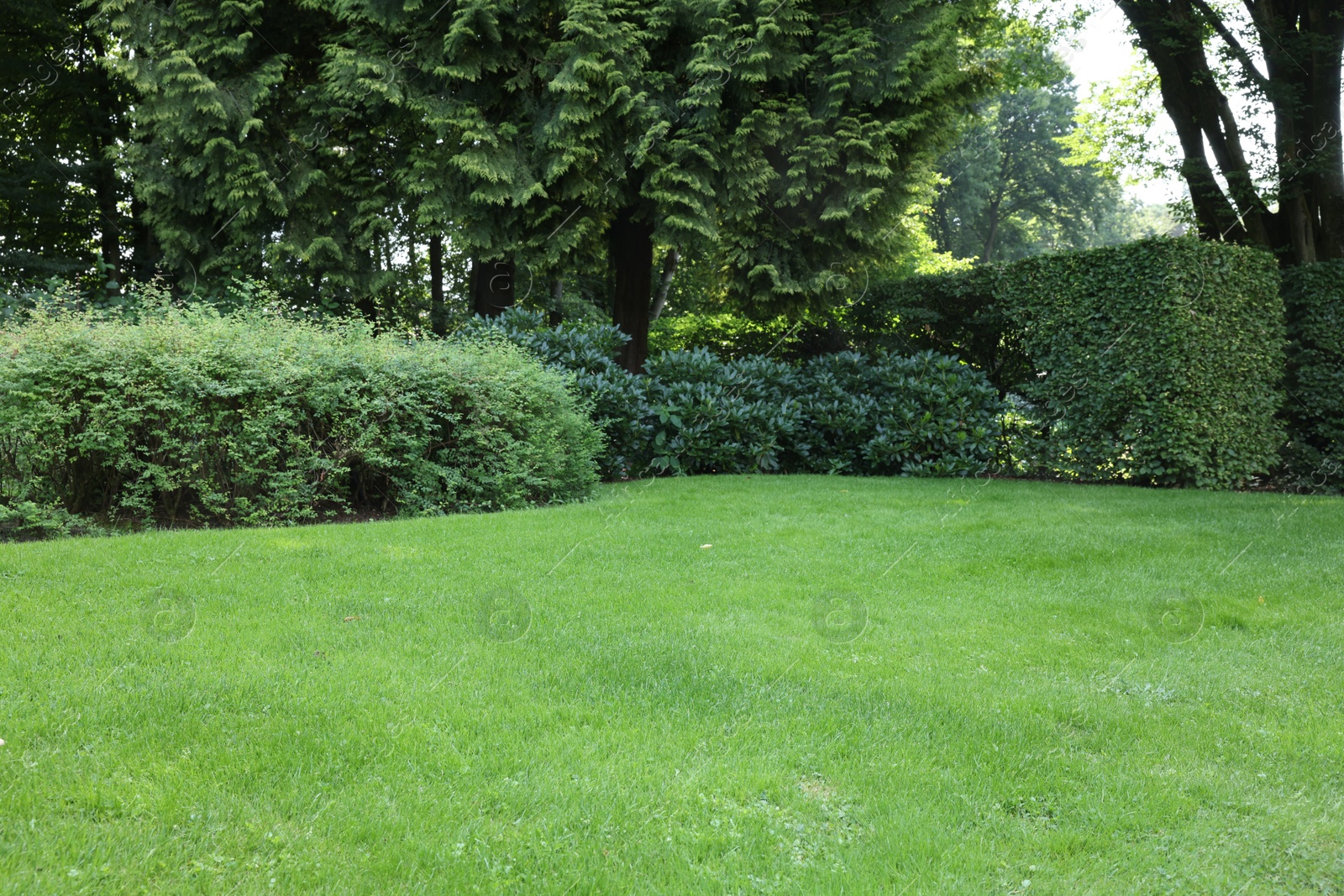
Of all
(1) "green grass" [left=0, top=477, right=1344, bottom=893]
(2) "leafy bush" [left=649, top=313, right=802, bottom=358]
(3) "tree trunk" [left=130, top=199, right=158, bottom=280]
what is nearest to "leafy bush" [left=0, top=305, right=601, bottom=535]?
(1) "green grass" [left=0, top=477, right=1344, bottom=893]

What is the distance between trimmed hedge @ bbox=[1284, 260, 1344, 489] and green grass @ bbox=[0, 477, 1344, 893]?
614 cm

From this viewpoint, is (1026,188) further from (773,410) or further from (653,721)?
(653,721)

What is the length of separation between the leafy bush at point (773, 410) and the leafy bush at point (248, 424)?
2311mm

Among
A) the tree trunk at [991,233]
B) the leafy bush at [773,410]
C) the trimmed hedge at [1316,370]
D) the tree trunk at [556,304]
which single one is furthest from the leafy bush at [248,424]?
the tree trunk at [991,233]

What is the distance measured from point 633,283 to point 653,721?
11.2m

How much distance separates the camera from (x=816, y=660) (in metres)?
4.04

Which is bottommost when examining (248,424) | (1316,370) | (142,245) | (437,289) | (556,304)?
(248,424)

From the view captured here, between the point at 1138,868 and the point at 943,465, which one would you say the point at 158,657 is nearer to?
the point at 1138,868

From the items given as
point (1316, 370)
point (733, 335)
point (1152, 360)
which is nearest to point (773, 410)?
point (733, 335)

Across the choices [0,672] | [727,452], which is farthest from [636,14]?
[0,672]

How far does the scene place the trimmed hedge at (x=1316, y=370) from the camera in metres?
10.7

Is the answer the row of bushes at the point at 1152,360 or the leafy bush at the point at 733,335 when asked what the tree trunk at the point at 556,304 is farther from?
the row of bushes at the point at 1152,360

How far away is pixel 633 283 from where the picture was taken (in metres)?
13.9

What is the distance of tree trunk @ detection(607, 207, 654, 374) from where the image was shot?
45.4ft
